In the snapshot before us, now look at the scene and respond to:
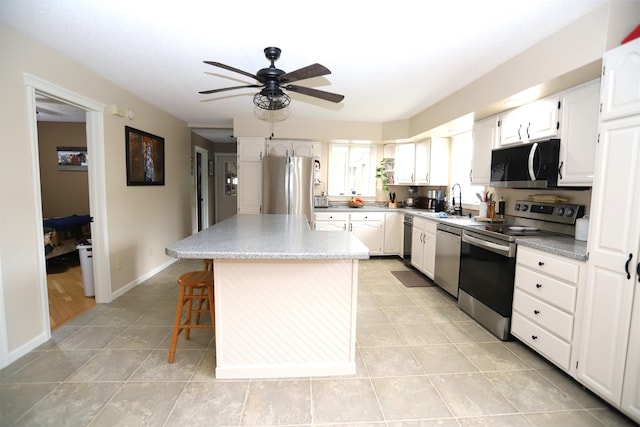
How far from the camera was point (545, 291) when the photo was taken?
206 cm

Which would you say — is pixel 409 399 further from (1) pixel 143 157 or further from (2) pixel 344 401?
(1) pixel 143 157

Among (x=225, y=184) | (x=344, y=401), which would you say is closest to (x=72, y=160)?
(x=225, y=184)

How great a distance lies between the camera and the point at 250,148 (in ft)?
15.9

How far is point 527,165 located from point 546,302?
113cm

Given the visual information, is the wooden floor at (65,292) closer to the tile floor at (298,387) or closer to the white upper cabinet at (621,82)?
the tile floor at (298,387)

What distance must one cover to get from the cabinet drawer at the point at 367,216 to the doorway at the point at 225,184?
3583 mm

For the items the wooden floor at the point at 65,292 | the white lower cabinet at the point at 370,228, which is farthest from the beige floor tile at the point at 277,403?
the white lower cabinet at the point at 370,228

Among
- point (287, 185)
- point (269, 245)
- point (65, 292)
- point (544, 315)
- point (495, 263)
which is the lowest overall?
point (65, 292)

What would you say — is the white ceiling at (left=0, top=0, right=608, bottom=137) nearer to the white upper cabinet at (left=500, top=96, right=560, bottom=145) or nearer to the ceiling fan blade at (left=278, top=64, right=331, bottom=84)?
the ceiling fan blade at (left=278, top=64, right=331, bottom=84)

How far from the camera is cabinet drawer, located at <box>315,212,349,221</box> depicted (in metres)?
4.85

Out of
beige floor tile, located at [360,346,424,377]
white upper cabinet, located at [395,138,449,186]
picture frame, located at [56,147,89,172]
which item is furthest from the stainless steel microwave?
picture frame, located at [56,147,89,172]

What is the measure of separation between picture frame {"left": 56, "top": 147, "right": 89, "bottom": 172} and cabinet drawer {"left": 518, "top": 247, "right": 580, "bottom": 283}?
639cm

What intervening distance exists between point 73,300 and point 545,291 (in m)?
4.36

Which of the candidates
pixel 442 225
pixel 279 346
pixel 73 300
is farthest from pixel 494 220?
pixel 73 300
